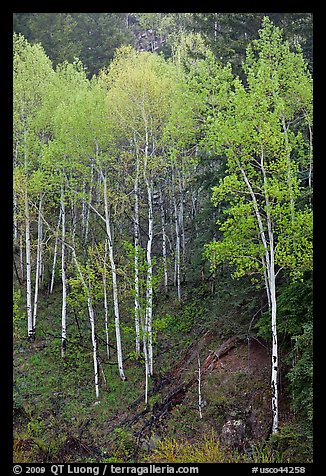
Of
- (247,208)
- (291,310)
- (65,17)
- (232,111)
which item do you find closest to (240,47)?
(232,111)

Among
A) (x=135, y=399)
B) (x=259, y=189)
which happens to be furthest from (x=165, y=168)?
(x=135, y=399)

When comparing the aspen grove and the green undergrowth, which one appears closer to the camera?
the green undergrowth

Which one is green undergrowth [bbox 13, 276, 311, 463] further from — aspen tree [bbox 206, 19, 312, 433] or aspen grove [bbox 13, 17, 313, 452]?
aspen tree [bbox 206, 19, 312, 433]

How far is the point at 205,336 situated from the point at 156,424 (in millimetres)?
3633

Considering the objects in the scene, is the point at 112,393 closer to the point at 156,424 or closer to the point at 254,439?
the point at 156,424

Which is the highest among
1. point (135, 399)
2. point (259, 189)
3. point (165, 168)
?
point (165, 168)

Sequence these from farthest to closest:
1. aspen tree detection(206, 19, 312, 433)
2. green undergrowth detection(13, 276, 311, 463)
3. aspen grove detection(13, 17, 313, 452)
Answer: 1. aspen grove detection(13, 17, 313, 452)
2. aspen tree detection(206, 19, 312, 433)
3. green undergrowth detection(13, 276, 311, 463)

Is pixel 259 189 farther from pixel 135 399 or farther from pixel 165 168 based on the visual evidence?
pixel 135 399

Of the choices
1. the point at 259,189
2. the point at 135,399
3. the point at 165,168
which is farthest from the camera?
the point at 165,168

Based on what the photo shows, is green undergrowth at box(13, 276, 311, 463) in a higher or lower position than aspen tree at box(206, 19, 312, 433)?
lower

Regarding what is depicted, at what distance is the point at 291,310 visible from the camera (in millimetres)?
9602

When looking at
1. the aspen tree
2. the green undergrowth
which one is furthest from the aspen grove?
the green undergrowth

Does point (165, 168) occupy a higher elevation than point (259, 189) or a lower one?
higher

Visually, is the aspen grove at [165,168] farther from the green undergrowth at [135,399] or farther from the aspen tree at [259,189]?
the green undergrowth at [135,399]
